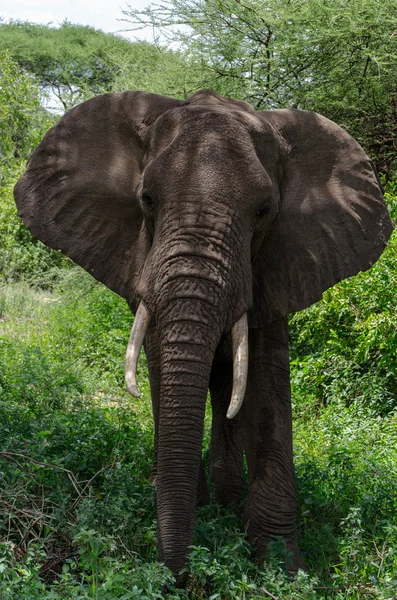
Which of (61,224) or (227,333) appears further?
(61,224)

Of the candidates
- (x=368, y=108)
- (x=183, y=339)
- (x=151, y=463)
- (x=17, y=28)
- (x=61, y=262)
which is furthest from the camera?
(x=17, y=28)

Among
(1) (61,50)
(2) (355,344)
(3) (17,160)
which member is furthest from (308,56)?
(1) (61,50)

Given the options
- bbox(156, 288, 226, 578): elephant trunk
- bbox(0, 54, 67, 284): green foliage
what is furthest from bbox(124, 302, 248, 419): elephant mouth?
bbox(0, 54, 67, 284): green foliage

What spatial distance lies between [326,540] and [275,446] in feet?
1.90

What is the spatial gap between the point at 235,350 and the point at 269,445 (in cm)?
67

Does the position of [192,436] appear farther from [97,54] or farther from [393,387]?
[97,54]

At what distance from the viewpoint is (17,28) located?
97.6 ft

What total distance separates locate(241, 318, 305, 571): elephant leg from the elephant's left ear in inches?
7.8

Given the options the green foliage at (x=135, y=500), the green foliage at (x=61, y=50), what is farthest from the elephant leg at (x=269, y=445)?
the green foliage at (x=61, y=50)

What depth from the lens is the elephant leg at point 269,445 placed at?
4.27 metres

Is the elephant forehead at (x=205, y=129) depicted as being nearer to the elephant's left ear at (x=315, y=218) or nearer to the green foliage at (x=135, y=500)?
the elephant's left ear at (x=315, y=218)

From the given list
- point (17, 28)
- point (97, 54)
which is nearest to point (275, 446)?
point (97, 54)

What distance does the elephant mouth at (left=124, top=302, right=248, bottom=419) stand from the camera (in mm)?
3695

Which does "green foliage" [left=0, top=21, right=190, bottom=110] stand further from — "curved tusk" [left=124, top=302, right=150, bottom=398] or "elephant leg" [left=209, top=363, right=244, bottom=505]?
"curved tusk" [left=124, top=302, right=150, bottom=398]
